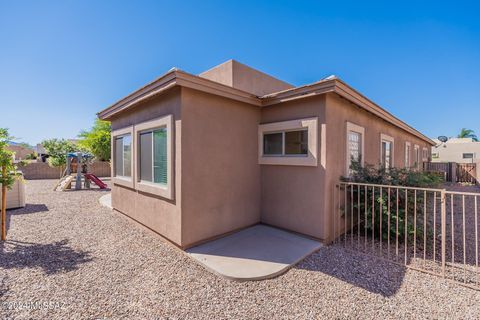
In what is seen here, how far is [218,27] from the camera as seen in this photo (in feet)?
28.2

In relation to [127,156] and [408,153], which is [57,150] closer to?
[127,156]

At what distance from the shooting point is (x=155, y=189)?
15.7 ft

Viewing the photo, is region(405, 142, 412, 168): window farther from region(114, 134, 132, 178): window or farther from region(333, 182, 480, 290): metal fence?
region(114, 134, 132, 178): window

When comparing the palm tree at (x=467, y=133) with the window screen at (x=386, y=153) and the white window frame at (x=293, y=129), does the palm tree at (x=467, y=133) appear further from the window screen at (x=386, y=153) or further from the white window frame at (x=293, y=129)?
the white window frame at (x=293, y=129)

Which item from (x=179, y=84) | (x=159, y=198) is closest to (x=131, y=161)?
(x=159, y=198)

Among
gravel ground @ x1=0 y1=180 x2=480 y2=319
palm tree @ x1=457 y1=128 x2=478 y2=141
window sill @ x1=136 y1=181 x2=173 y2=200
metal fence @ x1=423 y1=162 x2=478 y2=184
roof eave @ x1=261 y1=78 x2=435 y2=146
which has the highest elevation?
palm tree @ x1=457 y1=128 x2=478 y2=141

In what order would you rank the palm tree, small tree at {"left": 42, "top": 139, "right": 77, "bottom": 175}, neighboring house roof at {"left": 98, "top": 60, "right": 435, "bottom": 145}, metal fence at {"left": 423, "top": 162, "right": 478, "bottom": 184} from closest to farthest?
1. neighboring house roof at {"left": 98, "top": 60, "right": 435, "bottom": 145}
2. metal fence at {"left": 423, "top": 162, "right": 478, "bottom": 184}
3. small tree at {"left": 42, "top": 139, "right": 77, "bottom": 175}
4. the palm tree

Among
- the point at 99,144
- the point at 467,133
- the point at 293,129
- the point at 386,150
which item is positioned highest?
the point at 467,133

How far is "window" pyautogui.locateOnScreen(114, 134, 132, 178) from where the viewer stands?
6168 mm

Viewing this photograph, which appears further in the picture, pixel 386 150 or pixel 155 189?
pixel 386 150

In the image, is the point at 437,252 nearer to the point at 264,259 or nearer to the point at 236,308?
the point at 264,259

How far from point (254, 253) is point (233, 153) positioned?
2239 millimetres

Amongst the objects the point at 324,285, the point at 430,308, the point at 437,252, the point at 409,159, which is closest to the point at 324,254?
the point at 324,285

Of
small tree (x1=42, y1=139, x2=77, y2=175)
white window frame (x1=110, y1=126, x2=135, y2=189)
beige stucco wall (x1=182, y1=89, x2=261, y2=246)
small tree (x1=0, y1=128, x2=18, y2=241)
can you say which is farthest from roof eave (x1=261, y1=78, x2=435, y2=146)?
small tree (x1=42, y1=139, x2=77, y2=175)
